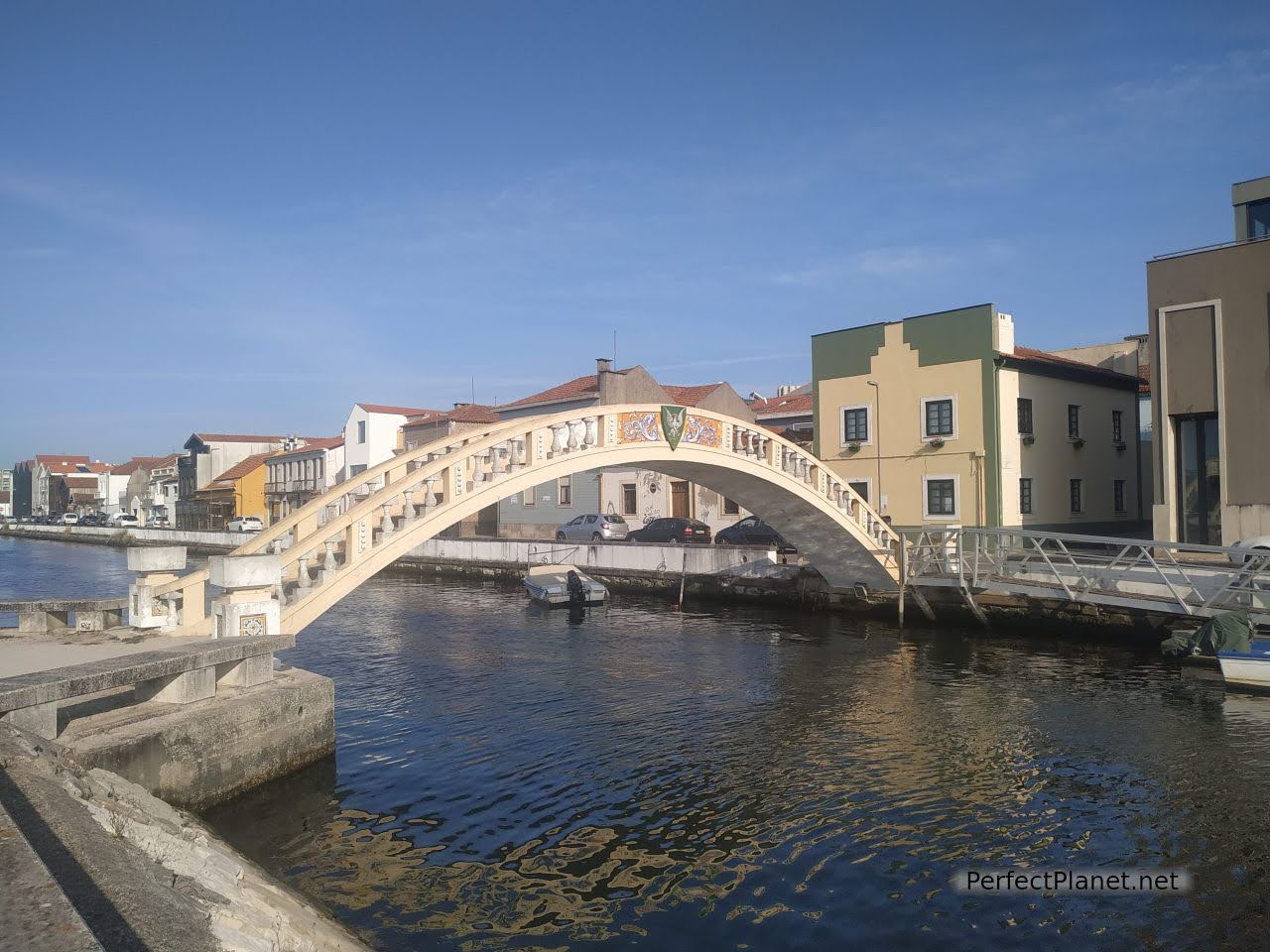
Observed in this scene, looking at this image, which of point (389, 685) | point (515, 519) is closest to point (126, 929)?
point (389, 685)

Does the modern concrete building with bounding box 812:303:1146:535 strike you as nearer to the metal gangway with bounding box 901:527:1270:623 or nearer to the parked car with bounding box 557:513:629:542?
the metal gangway with bounding box 901:527:1270:623

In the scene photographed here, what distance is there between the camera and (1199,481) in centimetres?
2311

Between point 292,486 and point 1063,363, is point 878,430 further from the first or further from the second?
point 292,486

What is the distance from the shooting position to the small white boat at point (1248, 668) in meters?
14.8

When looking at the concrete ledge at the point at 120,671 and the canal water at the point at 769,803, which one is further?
the canal water at the point at 769,803

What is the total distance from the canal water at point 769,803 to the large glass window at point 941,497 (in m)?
9.79

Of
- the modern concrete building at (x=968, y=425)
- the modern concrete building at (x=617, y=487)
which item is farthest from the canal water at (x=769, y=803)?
the modern concrete building at (x=617, y=487)

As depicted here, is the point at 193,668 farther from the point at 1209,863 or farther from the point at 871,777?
the point at 1209,863

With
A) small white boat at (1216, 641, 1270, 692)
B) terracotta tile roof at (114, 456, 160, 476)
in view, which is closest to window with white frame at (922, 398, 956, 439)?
small white boat at (1216, 641, 1270, 692)

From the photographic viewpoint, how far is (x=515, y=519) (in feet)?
158

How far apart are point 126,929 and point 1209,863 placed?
9121 mm

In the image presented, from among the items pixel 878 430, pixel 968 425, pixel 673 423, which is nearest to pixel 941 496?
pixel 968 425

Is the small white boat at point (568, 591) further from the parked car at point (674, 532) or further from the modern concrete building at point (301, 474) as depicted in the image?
the modern concrete building at point (301, 474)

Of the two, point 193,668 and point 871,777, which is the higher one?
point 193,668
